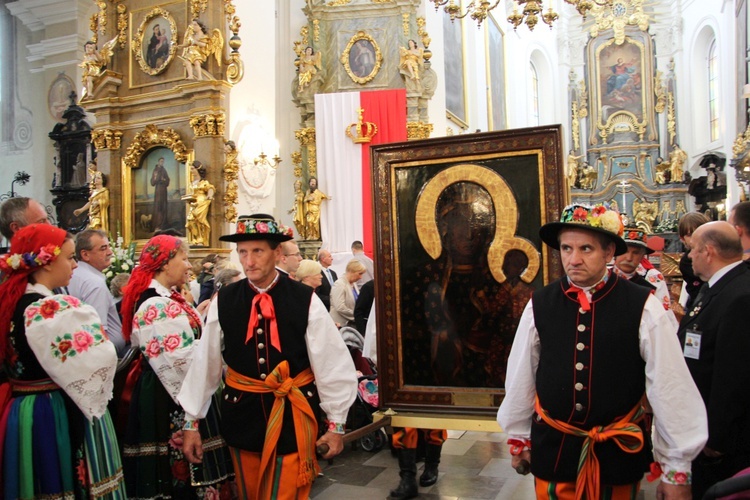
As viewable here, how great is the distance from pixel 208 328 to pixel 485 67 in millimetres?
19833

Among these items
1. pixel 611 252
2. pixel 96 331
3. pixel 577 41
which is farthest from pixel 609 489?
pixel 577 41

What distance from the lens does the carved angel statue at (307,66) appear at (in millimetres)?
16016

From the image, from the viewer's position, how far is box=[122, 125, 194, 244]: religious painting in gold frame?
485 inches

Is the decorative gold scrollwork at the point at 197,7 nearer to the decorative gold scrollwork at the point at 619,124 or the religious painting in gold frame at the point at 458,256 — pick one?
the religious painting in gold frame at the point at 458,256

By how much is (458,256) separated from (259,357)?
147 cm

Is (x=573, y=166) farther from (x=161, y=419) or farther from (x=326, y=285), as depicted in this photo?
(x=161, y=419)

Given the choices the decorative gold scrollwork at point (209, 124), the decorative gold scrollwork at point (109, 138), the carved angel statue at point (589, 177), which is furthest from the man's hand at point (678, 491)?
the carved angel statue at point (589, 177)

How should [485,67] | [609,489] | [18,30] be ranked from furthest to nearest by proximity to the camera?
[485,67] → [18,30] → [609,489]

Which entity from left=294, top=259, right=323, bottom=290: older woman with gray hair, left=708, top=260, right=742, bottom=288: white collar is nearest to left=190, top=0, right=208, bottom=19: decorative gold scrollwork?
left=294, top=259, right=323, bottom=290: older woman with gray hair

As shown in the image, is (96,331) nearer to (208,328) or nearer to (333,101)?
(208,328)

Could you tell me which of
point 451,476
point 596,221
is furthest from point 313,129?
point 596,221

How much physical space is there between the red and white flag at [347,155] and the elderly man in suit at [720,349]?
12031 millimetres

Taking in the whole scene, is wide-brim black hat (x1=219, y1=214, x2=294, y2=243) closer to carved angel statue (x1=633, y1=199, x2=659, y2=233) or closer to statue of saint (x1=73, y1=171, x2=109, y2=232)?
statue of saint (x1=73, y1=171, x2=109, y2=232)

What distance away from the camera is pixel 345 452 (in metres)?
6.00
